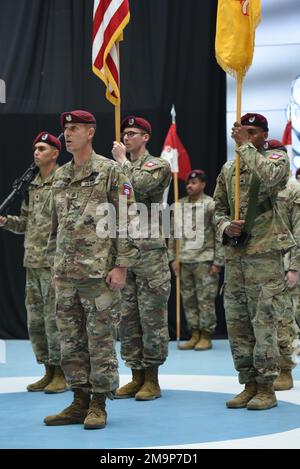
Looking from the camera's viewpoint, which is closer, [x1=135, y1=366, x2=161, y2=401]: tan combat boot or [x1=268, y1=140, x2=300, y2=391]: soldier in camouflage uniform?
[x1=135, y1=366, x2=161, y2=401]: tan combat boot

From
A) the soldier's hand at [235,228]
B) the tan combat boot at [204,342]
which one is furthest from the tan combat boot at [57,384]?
the tan combat boot at [204,342]

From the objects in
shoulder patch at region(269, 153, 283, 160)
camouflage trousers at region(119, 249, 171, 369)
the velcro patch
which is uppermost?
shoulder patch at region(269, 153, 283, 160)

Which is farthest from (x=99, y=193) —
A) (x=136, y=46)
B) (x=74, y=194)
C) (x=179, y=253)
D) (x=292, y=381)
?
(x=136, y=46)

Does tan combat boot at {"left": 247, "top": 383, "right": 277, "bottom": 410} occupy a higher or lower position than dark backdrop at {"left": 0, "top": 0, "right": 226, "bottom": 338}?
lower

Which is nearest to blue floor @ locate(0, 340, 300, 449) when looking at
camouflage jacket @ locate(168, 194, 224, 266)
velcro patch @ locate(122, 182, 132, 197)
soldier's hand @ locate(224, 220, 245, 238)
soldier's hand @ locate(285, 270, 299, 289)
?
soldier's hand @ locate(285, 270, 299, 289)

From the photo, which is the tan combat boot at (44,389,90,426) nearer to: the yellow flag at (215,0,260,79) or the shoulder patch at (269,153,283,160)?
the shoulder patch at (269,153,283,160)

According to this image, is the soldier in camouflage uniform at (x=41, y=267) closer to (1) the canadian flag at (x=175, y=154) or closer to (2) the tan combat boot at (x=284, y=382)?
(2) the tan combat boot at (x=284, y=382)

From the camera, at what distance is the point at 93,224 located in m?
4.62

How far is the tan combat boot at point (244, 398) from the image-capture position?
17.1 ft

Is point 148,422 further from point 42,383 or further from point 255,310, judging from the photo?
point 42,383

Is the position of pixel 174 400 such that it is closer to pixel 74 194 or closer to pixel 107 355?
pixel 107 355

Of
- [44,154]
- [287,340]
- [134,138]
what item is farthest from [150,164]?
[287,340]

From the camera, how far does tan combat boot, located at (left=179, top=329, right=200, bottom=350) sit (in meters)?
9.01

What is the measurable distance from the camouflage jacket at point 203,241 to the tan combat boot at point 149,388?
3411mm
